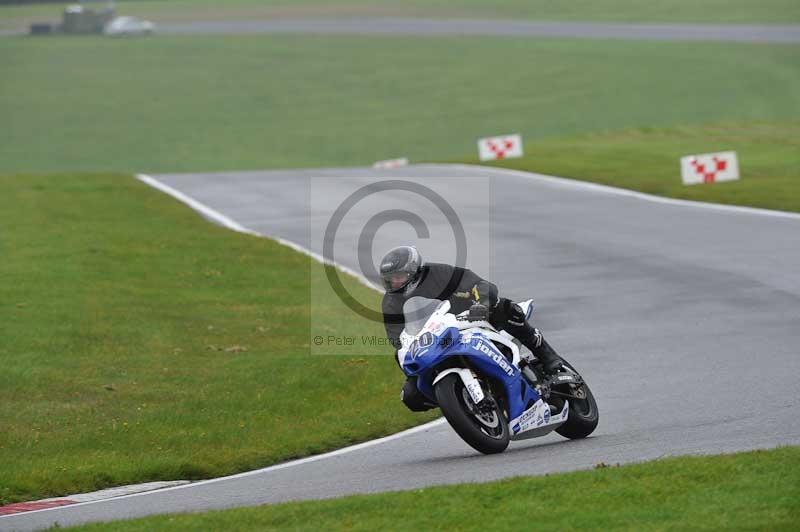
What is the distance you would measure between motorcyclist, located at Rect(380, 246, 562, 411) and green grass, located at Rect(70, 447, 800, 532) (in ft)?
6.92

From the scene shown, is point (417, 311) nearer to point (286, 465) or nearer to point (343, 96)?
point (286, 465)

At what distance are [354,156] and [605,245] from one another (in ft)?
89.1

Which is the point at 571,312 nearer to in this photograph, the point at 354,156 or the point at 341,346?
the point at 341,346

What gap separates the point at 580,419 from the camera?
12.1 meters

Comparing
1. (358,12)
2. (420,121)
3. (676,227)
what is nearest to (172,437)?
(676,227)

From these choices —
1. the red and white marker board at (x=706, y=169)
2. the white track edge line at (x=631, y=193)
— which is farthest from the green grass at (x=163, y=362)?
the red and white marker board at (x=706, y=169)

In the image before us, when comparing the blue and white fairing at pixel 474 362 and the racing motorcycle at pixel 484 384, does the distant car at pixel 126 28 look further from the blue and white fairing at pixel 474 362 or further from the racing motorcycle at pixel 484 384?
the blue and white fairing at pixel 474 362

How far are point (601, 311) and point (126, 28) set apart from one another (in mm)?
71390

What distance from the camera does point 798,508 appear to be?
8445mm

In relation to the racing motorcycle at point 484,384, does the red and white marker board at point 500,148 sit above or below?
below

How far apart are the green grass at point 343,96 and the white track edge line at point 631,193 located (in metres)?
11.2

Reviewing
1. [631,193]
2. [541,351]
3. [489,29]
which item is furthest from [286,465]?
[489,29]

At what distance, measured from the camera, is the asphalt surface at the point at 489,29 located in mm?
72312

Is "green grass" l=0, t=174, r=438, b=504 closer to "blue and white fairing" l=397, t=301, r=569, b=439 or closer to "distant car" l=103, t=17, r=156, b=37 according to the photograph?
"blue and white fairing" l=397, t=301, r=569, b=439
